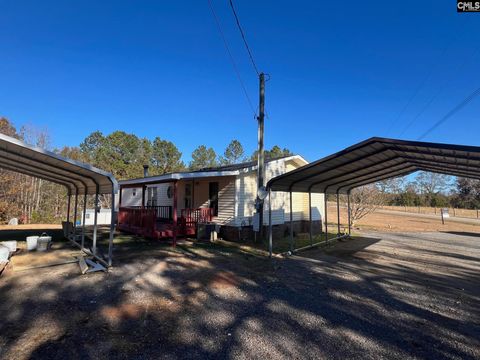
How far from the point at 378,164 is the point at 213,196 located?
744cm

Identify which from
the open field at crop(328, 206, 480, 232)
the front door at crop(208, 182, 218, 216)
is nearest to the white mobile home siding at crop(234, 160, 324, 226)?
the front door at crop(208, 182, 218, 216)

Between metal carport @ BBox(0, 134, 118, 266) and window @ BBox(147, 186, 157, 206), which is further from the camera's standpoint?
window @ BBox(147, 186, 157, 206)

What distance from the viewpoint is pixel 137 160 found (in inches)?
1439

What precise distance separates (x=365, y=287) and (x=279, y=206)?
8487 mm

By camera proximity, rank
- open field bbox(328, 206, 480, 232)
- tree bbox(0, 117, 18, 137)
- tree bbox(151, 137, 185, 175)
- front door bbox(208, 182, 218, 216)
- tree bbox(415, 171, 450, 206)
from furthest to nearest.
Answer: tree bbox(415, 171, 450, 206), tree bbox(151, 137, 185, 175), tree bbox(0, 117, 18, 137), open field bbox(328, 206, 480, 232), front door bbox(208, 182, 218, 216)

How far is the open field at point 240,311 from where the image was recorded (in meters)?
3.36

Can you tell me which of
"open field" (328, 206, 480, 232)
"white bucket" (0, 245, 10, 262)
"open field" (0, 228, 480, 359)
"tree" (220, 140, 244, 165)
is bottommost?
"open field" (0, 228, 480, 359)

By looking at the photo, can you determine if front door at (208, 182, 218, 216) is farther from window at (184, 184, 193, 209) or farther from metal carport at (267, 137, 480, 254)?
metal carport at (267, 137, 480, 254)

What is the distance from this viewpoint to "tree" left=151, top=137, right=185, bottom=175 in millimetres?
39344

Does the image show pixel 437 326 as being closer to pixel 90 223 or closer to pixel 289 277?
pixel 289 277

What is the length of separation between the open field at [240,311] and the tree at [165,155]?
107 feet

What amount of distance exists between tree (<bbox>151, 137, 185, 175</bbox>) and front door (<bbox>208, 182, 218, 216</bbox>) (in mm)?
26404

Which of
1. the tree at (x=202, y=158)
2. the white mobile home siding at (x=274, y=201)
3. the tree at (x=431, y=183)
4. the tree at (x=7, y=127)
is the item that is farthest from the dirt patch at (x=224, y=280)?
the tree at (x=431, y=183)

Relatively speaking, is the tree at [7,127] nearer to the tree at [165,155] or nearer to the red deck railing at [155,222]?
the red deck railing at [155,222]
